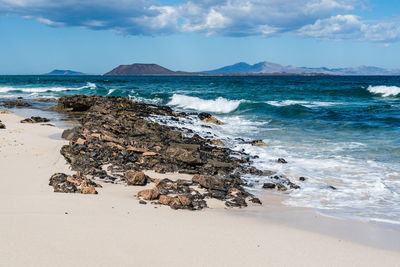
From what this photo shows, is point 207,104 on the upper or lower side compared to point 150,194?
lower

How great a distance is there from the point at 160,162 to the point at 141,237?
4.00 meters

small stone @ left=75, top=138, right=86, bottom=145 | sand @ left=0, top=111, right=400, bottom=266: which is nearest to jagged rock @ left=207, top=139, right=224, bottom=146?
small stone @ left=75, top=138, right=86, bottom=145

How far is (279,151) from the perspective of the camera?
10469 mm

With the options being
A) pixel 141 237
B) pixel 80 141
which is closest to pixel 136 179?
pixel 141 237

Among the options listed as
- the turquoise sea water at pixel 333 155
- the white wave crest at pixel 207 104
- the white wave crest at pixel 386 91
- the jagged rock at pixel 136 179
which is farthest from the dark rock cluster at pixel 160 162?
the white wave crest at pixel 386 91

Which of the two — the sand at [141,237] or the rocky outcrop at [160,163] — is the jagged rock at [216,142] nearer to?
the rocky outcrop at [160,163]

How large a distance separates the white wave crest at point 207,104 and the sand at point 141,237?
20.7 meters

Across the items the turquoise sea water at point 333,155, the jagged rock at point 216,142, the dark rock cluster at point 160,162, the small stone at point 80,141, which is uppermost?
the small stone at point 80,141

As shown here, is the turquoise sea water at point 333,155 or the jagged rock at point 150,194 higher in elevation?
the jagged rock at point 150,194

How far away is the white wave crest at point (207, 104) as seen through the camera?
26312 mm

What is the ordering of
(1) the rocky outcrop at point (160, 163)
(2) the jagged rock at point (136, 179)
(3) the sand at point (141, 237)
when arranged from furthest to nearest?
(2) the jagged rock at point (136, 179) → (1) the rocky outcrop at point (160, 163) → (3) the sand at point (141, 237)

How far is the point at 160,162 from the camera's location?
7930 mm

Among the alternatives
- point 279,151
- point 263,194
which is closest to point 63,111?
point 279,151

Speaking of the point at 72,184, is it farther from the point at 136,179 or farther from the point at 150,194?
the point at 150,194
